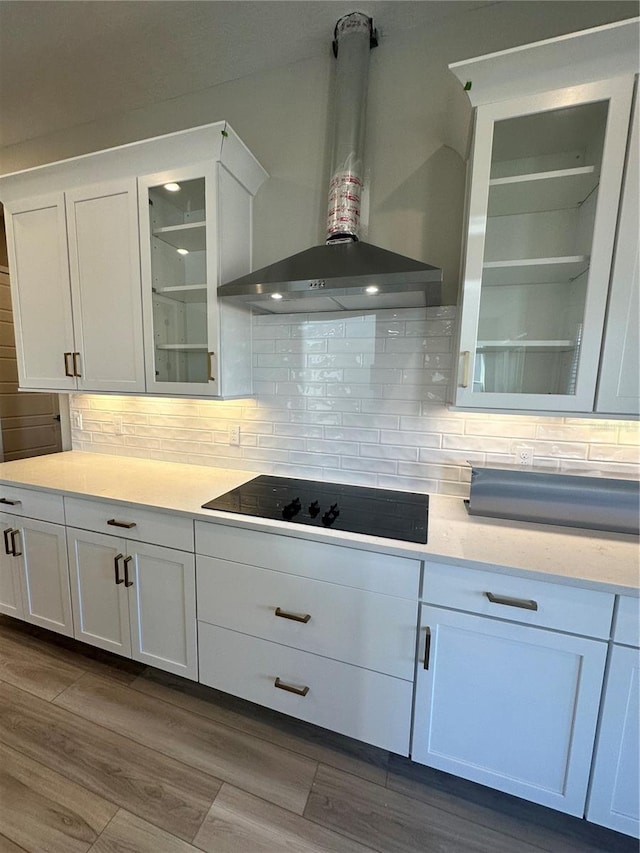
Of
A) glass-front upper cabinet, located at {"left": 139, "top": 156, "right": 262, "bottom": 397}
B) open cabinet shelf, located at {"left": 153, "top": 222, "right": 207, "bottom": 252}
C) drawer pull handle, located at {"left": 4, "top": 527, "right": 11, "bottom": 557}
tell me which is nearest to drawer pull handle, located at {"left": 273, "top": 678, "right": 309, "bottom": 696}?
glass-front upper cabinet, located at {"left": 139, "top": 156, "right": 262, "bottom": 397}

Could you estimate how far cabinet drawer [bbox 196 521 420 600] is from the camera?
1.19 meters

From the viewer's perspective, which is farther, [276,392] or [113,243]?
[276,392]

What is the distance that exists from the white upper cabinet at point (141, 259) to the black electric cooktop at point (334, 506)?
51 centimetres

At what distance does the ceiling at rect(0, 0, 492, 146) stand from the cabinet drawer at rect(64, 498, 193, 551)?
6.78 ft

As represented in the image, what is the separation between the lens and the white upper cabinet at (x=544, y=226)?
112cm

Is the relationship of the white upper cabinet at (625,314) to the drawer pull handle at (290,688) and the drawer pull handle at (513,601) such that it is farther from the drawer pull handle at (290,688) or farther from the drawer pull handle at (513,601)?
the drawer pull handle at (290,688)

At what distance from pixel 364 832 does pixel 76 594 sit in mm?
1543

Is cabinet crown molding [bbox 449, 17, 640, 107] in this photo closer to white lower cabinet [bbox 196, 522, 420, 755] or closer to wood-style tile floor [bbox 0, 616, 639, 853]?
white lower cabinet [bbox 196, 522, 420, 755]

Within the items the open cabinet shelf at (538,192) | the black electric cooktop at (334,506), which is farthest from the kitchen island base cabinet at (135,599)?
the open cabinet shelf at (538,192)

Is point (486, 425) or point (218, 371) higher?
point (218, 371)

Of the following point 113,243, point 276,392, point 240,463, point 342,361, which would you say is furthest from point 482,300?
point 113,243

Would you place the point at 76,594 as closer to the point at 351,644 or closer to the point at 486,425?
the point at 351,644

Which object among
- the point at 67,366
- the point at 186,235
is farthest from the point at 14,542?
the point at 186,235

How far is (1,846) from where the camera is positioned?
3.68 ft
